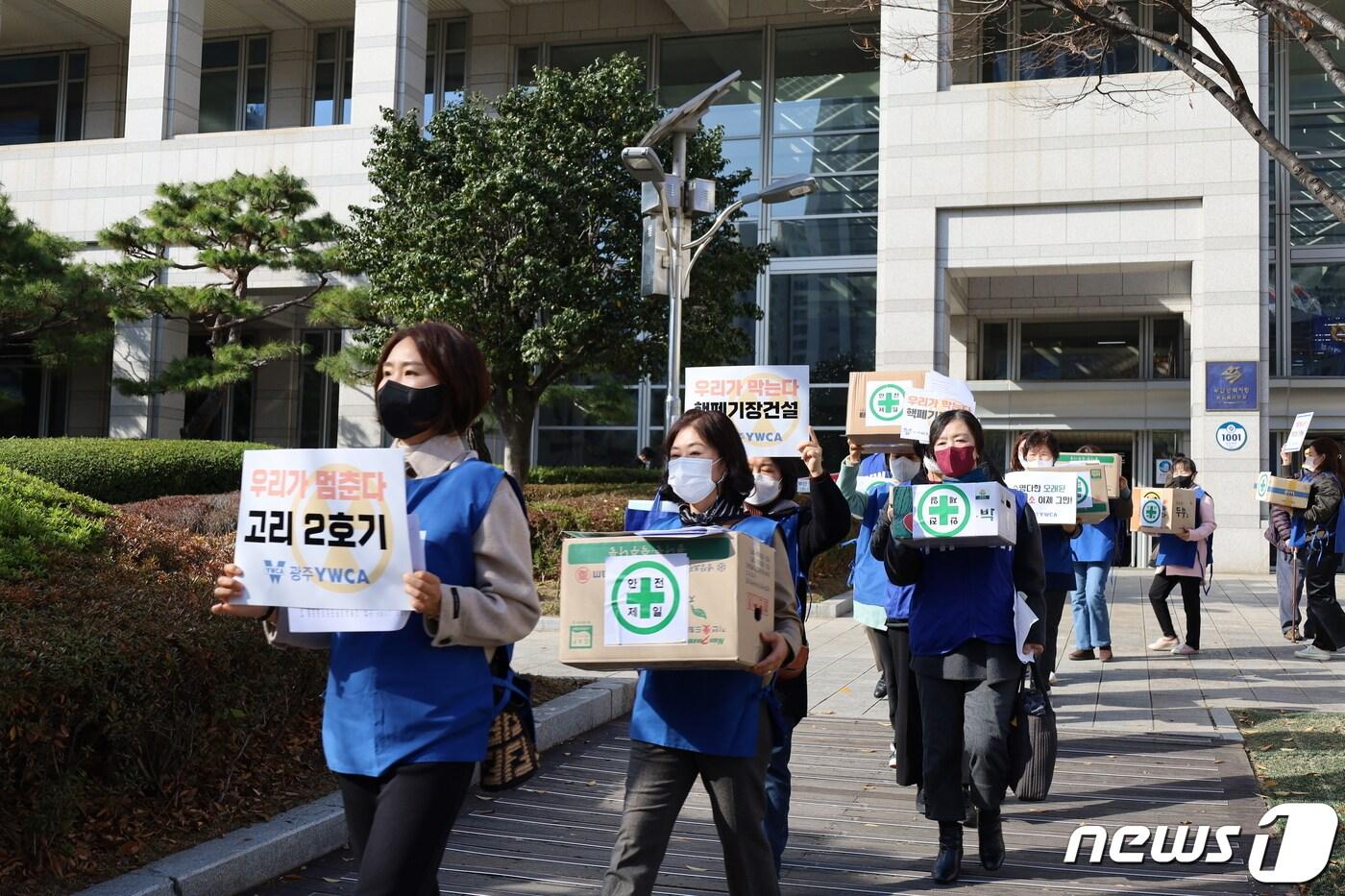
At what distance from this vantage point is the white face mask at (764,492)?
5.16m

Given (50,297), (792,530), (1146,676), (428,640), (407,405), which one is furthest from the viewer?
(50,297)

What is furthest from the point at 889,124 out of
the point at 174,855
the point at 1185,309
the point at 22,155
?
the point at 174,855

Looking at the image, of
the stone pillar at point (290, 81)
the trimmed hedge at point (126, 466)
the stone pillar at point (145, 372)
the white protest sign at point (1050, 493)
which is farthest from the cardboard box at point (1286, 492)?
the stone pillar at point (290, 81)

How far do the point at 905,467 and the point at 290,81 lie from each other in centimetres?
2845

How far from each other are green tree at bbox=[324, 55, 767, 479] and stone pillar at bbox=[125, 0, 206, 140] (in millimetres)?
8877

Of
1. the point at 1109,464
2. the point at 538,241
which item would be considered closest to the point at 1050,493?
the point at 1109,464

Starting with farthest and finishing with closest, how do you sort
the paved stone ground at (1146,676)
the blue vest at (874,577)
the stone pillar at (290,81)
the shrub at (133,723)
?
1. the stone pillar at (290,81)
2. the paved stone ground at (1146,676)
3. the blue vest at (874,577)
4. the shrub at (133,723)

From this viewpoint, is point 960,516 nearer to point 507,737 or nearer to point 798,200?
point 507,737

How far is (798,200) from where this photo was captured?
2858 cm

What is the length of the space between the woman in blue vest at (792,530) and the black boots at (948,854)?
2.37 feet

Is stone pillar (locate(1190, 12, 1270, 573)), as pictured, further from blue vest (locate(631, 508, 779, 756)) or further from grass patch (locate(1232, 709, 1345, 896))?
blue vest (locate(631, 508, 779, 756))

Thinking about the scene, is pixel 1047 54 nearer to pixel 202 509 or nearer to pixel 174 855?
pixel 174 855

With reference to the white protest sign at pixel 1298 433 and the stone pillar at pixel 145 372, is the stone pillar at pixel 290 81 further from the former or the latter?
the white protest sign at pixel 1298 433

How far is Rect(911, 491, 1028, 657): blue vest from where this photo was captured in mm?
5336
